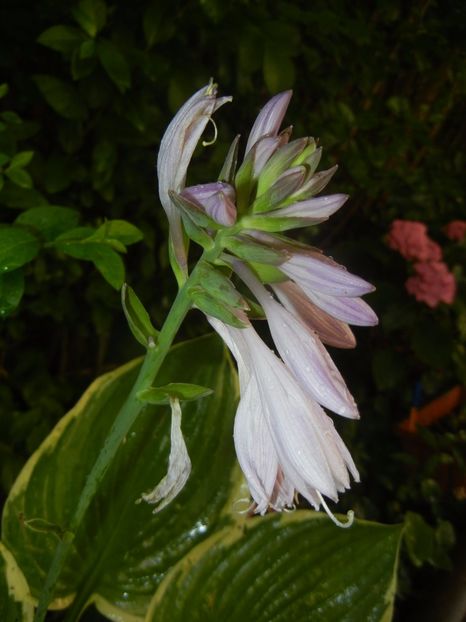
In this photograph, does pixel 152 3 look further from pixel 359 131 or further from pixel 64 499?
pixel 359 131

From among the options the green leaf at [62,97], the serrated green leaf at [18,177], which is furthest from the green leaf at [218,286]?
the green leaf at [62,97]

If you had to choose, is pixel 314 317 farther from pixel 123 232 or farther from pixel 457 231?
pixel 457 231

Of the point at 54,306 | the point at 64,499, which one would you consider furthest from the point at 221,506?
the point at 54,306

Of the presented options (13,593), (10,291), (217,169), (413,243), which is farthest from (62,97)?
(413,243)

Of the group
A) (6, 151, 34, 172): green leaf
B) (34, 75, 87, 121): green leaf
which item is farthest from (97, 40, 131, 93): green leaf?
(6, 151, 34, 172): green leaf

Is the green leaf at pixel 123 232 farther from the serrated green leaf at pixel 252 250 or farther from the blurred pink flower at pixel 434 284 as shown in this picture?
the blurred pink flower at pixel 434 284
